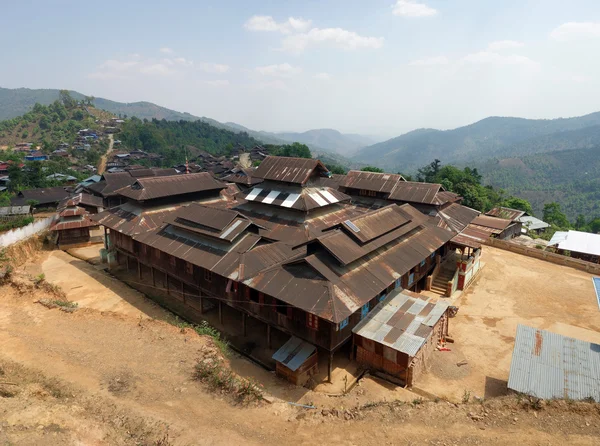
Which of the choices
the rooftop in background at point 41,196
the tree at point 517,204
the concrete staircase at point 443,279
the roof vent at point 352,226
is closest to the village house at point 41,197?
the rooftop in background at point 41,196

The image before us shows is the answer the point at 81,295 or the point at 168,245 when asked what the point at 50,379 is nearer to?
the point at 168,245

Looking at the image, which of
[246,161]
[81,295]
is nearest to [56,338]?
[81,295]

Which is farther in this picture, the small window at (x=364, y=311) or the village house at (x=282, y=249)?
the small window at (x=364, y=311)

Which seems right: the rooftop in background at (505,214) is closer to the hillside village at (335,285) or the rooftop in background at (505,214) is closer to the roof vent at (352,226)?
the hillside village at (335,285)

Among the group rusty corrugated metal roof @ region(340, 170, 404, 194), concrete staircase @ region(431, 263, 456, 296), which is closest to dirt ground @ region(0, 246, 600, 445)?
concrete staircase @ region(431, 263, 456, 296)

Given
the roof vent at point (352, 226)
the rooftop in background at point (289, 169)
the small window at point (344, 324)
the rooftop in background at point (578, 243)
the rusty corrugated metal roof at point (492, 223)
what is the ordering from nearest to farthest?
the small window at point (344, 324)
the roof vent at point (352, 226)
the rooftop in background at point (289, 169)
the rusty corrugated metal roof at point (492, 223)
the rooftop in background at point (578, 243)

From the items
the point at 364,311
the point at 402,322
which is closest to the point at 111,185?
the point at 364,311

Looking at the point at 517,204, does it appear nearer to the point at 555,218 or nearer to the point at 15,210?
the point at 555,218
